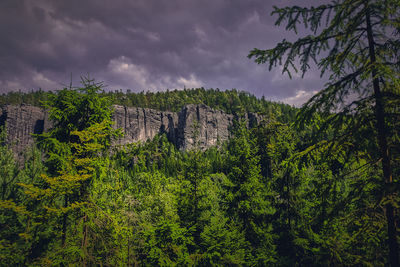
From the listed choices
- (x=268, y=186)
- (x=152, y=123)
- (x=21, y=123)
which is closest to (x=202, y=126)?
(x=152, y=123)

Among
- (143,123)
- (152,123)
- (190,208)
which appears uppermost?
(152,123)

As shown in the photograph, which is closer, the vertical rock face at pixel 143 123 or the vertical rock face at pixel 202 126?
the vertical rock face at pixel 143 123

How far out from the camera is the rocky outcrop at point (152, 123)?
95.2 m

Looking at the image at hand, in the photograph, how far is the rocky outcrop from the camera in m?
95.2

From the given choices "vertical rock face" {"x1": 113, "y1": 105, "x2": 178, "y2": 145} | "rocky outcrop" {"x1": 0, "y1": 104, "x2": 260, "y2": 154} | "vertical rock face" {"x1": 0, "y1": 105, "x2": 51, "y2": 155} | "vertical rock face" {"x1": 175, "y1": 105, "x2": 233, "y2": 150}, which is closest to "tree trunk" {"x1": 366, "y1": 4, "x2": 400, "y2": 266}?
"rocky outcrop" {"x1": 0, "y1": 104, "x2": 260, "y2": 154}

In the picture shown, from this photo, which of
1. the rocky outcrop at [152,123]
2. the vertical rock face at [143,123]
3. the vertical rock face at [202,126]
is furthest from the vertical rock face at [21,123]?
the vertical rock face at [202,126]

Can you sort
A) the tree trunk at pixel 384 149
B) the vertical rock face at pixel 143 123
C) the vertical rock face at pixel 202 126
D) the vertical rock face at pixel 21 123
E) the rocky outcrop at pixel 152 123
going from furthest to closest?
the vertical rock face at pixel 202 126 → the vertical rock face at pixel 143 123 → the rocky outcrop at pixel 152 123 → the vertical rock face at pixel 21 123 → the tree trunk at pixel 384 149

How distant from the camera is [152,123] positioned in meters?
117

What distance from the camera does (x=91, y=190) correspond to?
289 inches

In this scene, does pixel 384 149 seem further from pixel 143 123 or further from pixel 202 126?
pixel 143 123

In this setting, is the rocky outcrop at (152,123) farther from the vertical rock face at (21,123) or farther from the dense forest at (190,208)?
the dense forest at (190,208)

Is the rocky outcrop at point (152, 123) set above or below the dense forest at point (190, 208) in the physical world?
above

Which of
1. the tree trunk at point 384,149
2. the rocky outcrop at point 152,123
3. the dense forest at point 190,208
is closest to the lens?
the tree trunk at point 384,149

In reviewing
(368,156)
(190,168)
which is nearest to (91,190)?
(190,168)
